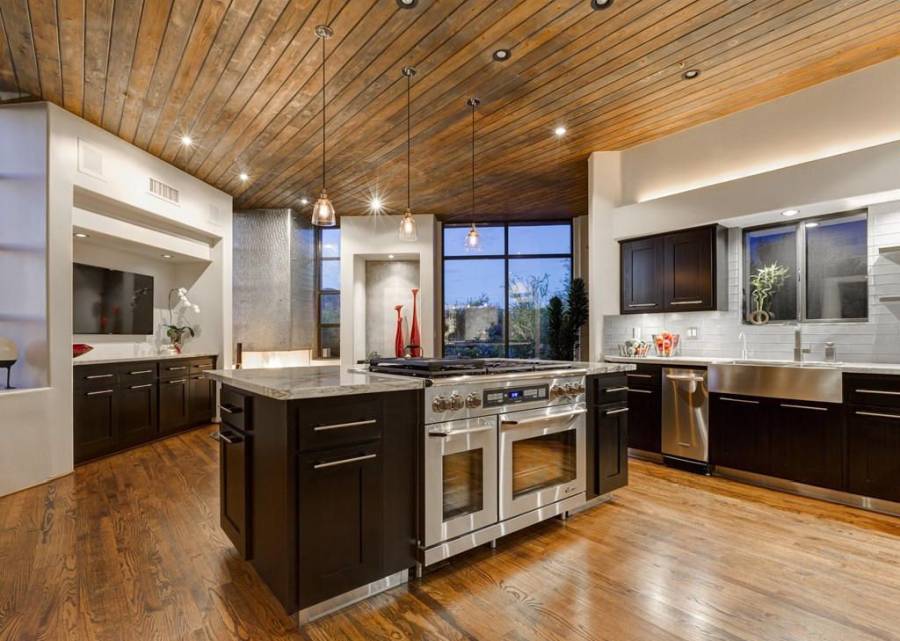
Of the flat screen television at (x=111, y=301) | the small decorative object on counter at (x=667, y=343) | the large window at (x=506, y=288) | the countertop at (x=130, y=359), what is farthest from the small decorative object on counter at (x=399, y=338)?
the small decorative object on counter at (x=667, y=343)

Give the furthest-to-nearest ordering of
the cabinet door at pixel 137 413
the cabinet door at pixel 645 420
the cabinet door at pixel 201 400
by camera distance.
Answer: the cabinet door at pixel 201 400 → the cabinet door at pixel 137 413 → the cabinet door at pixel 645 420

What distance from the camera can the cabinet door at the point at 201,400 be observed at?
17.9ft

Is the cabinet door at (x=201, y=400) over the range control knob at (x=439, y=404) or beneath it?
beneath

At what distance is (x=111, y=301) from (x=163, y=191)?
4.31 ft

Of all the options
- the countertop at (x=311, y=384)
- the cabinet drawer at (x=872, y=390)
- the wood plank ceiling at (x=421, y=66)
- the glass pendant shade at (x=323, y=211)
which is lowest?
the cabinet drawer at (x=872, y=390)

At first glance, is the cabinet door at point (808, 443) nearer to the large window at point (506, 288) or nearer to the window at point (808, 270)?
the window at point (808, 270)

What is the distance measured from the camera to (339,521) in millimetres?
1908

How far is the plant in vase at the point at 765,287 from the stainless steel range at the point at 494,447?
2.31 metres

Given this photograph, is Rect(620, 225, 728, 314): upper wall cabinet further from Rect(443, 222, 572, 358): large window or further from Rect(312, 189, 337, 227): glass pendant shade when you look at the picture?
Rect(312, 189, 337, 227): glass pendant shade

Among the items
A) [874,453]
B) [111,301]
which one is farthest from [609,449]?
[111,301]

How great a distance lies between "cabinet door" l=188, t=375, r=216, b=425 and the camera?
547 centimetres

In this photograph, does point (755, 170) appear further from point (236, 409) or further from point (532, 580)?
point (236, 409)

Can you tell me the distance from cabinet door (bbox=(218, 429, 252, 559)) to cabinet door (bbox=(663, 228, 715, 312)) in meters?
3.91

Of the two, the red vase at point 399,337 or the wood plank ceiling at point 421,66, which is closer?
the wood plank ceiling at point 421,66
